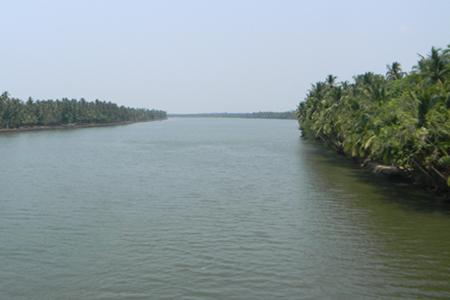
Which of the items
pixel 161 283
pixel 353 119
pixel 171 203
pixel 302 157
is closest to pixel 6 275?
pixel 161 283

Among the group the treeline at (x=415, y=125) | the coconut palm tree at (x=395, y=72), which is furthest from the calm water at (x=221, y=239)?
the coconut palm tree at (x=395, y=72)

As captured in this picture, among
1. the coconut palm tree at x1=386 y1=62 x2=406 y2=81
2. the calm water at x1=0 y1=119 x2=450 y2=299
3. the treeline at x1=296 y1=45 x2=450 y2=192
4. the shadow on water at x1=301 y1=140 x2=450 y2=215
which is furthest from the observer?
the coconut palm tree at x1=386 y1=62 x2=406 y2=81

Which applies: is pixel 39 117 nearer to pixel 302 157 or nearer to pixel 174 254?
pixel 302 157

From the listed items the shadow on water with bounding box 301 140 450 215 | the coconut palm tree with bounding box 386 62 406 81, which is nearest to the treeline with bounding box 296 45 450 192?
the shadow on water with bounding box 301 140 450 215

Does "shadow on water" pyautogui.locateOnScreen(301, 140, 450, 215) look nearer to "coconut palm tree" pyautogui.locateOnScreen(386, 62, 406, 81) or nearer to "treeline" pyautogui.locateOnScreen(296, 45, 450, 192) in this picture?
"treeline" pyautogui.locateOnScreen(296, 45, 450, 192)

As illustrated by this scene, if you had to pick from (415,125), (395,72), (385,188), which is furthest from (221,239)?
(395,72)

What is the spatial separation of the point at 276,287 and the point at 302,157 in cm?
5000

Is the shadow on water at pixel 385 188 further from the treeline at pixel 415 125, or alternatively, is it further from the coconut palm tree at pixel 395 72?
the coconut palm tree at pixel 395 72

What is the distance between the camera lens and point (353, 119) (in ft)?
155

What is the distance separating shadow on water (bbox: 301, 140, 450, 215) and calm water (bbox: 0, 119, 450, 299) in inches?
7.6

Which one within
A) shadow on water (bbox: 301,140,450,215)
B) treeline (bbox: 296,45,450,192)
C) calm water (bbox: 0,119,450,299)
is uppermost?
treeline (bbox: 296,45,450,192)

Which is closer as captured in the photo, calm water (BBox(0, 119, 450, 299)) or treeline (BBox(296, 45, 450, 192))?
calm water (BBox(0, 119, 450, 299))

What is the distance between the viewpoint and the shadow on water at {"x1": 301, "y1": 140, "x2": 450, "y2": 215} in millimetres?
29609

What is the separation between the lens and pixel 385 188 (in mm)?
36906
